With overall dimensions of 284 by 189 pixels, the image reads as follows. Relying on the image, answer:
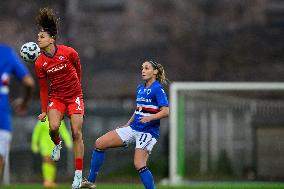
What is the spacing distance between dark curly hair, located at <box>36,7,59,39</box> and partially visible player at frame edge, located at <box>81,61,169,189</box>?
4.36ft

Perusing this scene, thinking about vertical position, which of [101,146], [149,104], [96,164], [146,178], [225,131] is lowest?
[225,131]

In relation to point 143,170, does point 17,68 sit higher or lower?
higher

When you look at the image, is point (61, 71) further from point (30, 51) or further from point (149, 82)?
point (149, 82)

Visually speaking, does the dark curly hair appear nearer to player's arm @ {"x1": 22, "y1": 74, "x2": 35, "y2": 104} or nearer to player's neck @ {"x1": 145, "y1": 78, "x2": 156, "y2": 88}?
player's neck @ {"x1": 145, "y1": 78, "x2": 156, "y2": 88}

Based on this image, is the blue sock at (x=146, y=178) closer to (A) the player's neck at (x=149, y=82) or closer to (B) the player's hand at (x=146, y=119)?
(B) the player's hand at (x=146, y=119)

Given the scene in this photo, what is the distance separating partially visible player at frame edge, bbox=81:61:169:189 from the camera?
13.7 metres

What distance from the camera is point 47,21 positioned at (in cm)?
1367

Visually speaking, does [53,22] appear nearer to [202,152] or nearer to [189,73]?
[202,152]

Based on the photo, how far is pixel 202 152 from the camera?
76.3 ft

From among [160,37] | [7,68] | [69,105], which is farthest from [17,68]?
[160,37]

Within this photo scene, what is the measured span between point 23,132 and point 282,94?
7870 millimetres

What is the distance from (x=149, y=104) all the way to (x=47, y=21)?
1.74m

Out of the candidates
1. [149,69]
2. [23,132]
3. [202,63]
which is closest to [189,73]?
[202,63]

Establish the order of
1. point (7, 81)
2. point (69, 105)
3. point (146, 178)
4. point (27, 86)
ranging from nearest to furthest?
point (27, 86) → point (7, 81) → point (146, 178) → point (69, 105)
